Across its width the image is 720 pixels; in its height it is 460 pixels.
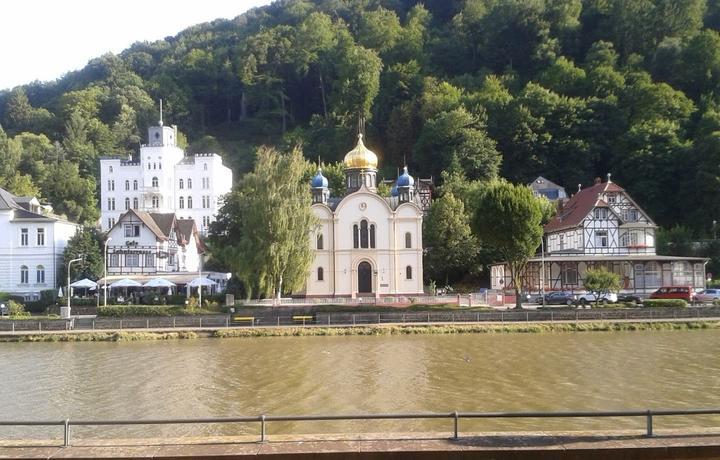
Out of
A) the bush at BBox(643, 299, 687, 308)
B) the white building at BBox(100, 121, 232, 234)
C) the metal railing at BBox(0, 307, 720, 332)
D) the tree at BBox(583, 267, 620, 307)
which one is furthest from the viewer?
the white building at BBox(100, 121, 232, 234)

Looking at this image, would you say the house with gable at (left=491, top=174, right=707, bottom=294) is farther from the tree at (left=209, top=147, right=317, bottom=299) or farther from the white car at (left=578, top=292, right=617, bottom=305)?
the tree at (left=209, top=147, right=317, bottom=299)

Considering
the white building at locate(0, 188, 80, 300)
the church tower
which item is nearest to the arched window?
the church tower

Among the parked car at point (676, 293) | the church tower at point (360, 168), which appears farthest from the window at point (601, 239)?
the church tower at point (360, 168)

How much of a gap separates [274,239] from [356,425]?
31553 mm

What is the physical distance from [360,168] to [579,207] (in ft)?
68.9

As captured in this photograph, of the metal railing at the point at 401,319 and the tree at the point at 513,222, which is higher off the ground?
the tree at the point at 513,222

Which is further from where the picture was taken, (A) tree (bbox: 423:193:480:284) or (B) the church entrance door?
(A) tree (bbox: 423:193:480:284)

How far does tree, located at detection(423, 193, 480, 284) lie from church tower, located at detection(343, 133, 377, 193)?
7433mm

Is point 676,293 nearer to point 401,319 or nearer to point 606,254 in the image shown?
point 606,254

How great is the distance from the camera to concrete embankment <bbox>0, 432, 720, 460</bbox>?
8031 mm

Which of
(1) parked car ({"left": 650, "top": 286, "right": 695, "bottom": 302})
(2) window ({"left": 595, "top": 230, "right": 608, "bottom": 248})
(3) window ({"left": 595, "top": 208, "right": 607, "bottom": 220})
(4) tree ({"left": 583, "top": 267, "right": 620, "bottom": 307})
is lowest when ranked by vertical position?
(1) parked car ({"left": 650, "top": 286, "right": 695, "bottom": 302})

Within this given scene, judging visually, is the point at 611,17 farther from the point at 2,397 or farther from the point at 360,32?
the point at 2,397

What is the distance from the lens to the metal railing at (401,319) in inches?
1667

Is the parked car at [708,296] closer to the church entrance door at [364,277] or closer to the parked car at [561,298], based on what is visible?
the parked car at [561,298]
